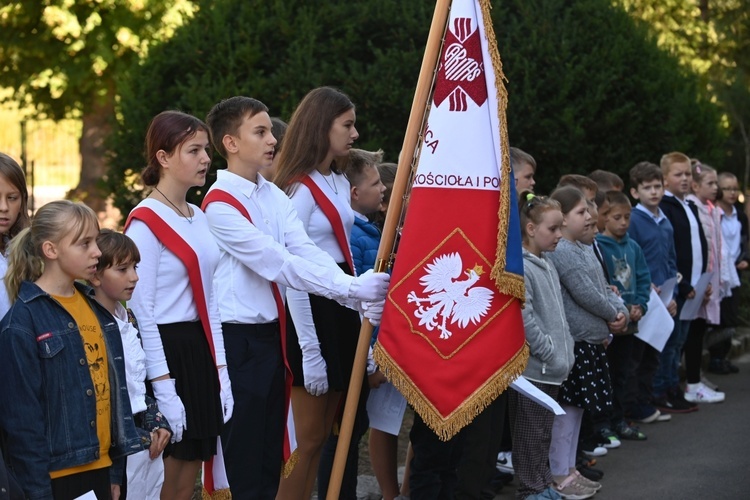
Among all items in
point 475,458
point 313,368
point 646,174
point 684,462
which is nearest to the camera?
point 313,368

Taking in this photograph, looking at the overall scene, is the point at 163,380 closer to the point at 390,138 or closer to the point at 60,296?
the point at 60,296

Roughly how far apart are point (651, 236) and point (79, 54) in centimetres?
979

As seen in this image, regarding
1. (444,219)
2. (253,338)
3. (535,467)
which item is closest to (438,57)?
(444,219)

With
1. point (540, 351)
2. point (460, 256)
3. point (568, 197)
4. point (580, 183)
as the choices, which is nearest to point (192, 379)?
point (460, 256)

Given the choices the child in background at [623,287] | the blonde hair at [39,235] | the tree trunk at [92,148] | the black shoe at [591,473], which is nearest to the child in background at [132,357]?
the blonde hair at [39,235]

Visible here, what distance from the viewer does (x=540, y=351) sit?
6.21m

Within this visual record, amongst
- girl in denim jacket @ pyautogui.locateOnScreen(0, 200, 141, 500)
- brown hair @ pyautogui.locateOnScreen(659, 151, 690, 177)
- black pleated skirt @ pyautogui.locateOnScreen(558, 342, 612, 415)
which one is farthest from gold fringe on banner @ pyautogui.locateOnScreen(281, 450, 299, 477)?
brown hair @ pyautogui.locateOnScreen(659, 151, 690, 177)

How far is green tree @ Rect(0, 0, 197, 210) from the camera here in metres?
15.1

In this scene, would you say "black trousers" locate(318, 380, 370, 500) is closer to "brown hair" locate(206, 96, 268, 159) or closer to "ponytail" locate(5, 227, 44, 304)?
"brown hair" locate(206, 96, 268, 159)

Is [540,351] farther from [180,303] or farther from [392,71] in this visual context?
[392,71]

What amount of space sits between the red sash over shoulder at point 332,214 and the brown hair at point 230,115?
0.52m

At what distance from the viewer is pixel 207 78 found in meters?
8.85

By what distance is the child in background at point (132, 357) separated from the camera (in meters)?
4.21

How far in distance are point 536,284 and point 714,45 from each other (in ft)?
60.2
